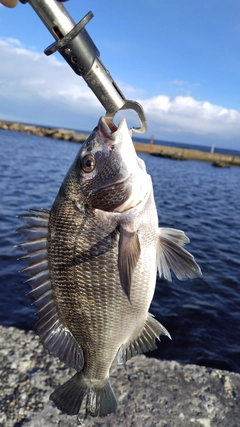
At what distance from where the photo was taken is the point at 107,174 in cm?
230

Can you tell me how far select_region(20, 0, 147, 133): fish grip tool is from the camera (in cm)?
150

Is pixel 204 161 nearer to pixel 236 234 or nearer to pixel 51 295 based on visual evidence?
pixel 236 234

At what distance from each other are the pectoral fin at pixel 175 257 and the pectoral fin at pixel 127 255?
1.13 ft

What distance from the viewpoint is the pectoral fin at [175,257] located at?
2297 millimetres

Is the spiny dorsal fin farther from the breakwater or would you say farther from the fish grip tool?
the breakwater

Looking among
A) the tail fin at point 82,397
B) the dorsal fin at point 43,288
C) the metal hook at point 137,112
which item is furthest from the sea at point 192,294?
the metal hook at point 137,112

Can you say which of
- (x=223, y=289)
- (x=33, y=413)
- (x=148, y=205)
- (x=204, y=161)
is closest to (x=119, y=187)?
(x=148, y=205)

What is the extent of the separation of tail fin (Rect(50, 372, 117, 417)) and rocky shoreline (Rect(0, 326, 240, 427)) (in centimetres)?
49

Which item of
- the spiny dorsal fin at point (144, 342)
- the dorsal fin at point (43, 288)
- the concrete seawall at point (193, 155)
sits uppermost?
the dorsal fin at point (43, 288)

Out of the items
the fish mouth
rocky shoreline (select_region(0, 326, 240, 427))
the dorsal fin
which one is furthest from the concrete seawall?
the dorsal fin

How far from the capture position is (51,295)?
2309mm

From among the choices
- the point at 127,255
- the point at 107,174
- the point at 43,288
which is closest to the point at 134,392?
→ the point at 43,288

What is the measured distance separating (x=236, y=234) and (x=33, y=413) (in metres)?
11.7

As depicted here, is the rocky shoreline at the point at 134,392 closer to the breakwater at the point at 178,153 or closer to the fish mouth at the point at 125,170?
the fish mouth at the point at 125,170
